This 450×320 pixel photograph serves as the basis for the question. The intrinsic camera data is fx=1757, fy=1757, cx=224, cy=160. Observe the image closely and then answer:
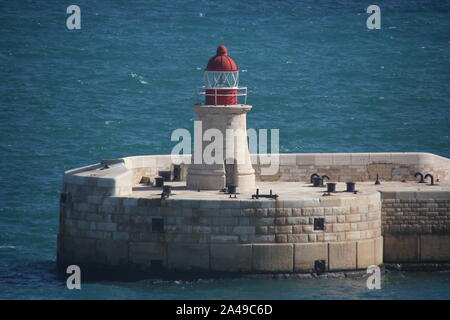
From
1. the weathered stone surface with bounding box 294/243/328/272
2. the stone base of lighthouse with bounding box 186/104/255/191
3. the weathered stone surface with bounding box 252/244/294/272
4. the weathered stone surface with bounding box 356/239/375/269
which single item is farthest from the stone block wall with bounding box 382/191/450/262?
the stone base of lighthouse with bounding box 186/104/255/191

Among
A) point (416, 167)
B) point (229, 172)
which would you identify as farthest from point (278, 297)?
point (416, 167)

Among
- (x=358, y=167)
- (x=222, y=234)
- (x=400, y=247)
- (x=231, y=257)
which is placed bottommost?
(x=231, y=257)

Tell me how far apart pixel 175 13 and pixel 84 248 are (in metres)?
50.9

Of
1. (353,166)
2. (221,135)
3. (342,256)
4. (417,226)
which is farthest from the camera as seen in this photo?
(353,166)

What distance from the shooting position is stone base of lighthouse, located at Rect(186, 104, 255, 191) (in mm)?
58094

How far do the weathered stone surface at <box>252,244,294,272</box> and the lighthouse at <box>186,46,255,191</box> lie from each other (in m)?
3.73

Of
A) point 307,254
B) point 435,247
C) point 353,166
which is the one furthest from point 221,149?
point 435,247

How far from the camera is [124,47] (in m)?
97.8

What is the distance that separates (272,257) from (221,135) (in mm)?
5220

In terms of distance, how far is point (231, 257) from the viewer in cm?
5494

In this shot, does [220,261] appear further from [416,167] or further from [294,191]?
[416,167]

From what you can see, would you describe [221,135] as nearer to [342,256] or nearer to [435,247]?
[342,256]

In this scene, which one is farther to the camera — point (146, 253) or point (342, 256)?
point (342, 256)
